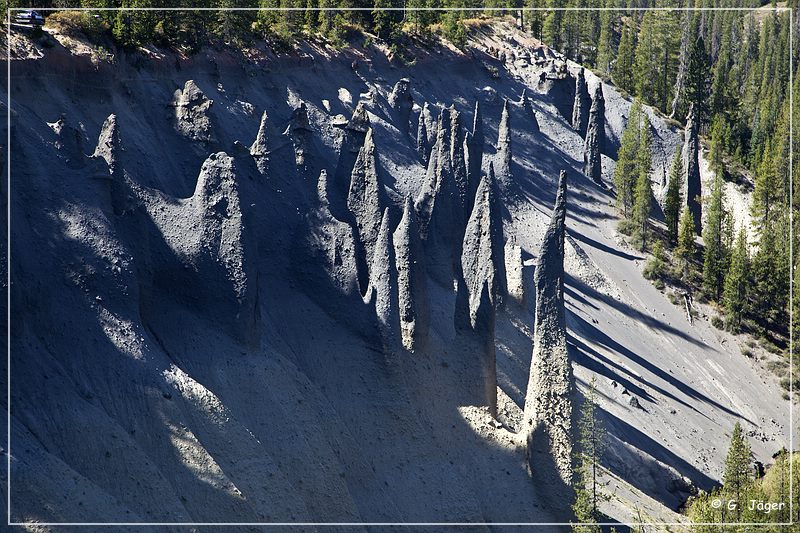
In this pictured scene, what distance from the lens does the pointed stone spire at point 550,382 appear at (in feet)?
135

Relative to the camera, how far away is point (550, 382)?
41.5 metres

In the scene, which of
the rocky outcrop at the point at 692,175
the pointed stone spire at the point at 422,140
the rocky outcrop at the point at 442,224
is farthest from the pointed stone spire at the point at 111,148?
the rocky outcrop at the point at 692,175

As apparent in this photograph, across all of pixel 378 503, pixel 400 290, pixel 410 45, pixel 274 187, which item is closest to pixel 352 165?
pixel 274 187

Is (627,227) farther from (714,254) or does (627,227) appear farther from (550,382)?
(550,382)

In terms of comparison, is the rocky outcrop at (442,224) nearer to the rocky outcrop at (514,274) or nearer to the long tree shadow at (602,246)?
the rocky outcrop at (514,274)

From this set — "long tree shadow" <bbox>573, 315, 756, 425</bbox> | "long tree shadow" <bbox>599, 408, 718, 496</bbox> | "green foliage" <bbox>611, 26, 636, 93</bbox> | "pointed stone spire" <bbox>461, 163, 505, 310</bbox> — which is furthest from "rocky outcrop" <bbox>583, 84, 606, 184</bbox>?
"pointed stone spire" <bbox>461, 163, 505, 310</bbox>

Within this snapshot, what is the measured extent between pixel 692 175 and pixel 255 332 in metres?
66.5

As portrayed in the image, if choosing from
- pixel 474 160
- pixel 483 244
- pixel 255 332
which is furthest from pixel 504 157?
pixel 255 332

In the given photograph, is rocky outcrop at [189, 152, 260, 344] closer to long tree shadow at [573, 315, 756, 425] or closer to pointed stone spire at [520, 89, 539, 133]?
long tree shadow at [573, 315, 756, 425]

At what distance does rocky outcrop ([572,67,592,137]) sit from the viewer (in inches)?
4080

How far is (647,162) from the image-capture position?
312 feet

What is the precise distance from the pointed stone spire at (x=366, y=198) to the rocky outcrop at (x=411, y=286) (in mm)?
1092

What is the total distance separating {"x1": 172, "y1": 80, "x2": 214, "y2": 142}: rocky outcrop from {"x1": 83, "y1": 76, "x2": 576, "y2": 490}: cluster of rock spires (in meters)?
0.05

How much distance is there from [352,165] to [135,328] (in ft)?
51.9
